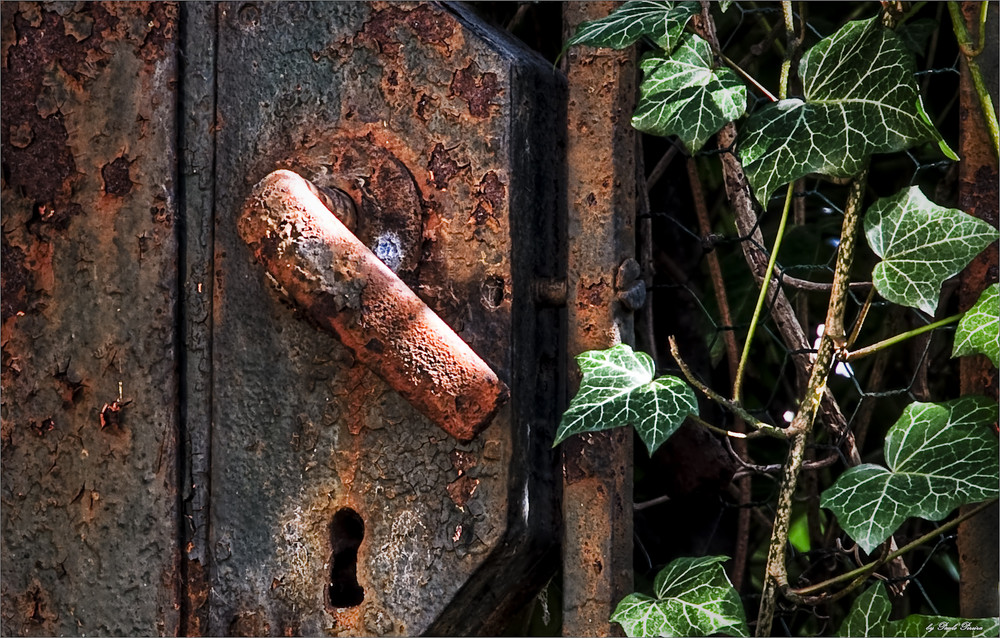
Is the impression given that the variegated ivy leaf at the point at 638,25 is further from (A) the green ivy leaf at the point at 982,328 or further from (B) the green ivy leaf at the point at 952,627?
(B) the green ivy leaf at the point at 952,627

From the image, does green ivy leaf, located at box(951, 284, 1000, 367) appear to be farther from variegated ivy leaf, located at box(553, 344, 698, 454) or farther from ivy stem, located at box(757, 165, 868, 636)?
variegated ivy leaf, located at box(553, 344, 698, 454)

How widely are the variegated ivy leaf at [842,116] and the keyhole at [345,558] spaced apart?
44 cm

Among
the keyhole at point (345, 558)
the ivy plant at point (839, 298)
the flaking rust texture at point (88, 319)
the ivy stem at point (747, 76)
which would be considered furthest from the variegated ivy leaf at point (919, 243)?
the flaking rust texture at point (88, 319)

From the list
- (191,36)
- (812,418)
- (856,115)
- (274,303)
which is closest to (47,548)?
(274,303)

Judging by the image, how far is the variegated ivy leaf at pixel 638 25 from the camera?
0.80 m

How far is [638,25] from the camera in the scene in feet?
2.62

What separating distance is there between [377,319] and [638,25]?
1.09 ft

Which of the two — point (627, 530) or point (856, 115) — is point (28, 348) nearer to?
point (627, 530)

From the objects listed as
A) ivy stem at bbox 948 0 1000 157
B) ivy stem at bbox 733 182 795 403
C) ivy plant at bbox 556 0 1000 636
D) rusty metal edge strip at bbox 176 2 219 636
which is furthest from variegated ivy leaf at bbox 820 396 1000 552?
rusty metal edge strip at bbox 176 2 219 636

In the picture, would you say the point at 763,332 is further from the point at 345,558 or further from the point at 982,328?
the point at 345,558

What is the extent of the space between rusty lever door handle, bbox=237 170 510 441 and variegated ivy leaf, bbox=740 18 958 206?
A: 0.94 feet

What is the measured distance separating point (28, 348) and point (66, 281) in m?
0.07

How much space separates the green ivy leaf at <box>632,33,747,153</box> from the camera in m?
0.79

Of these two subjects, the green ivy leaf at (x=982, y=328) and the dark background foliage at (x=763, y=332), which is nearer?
the green ivy leaf at (x=982, y=328)
